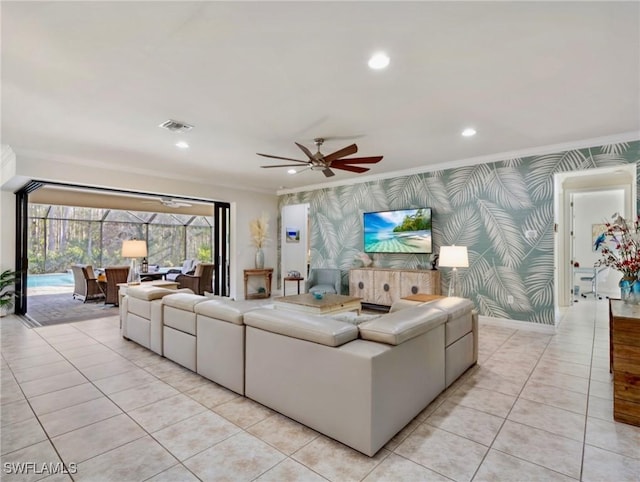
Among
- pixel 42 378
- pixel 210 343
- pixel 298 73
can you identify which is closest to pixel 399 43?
pixel 298 73

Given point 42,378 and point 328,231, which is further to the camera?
point 328,231

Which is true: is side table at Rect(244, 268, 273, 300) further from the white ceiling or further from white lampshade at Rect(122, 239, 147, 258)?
the white ceiling

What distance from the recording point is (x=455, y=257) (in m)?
4.30

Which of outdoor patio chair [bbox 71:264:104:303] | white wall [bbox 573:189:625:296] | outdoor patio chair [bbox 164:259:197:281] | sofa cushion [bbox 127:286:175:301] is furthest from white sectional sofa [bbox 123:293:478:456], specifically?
white wall [bbox 573:189:625:296]

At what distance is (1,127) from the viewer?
3.82 metres

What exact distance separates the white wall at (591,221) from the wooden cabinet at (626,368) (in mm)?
6920

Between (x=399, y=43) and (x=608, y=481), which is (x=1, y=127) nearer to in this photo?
(x=399, y=43)

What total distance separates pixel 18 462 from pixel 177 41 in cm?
280

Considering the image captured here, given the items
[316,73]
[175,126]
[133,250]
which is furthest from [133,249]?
[316,73]

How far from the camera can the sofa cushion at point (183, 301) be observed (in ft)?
10.4

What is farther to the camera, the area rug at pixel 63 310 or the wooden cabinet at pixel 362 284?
the wooden cabinet at pixel 362 284

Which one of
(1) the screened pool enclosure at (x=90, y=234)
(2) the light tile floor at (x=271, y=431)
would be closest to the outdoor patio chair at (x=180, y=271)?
(1) the screened pool enclosure at (x=90, y=234)

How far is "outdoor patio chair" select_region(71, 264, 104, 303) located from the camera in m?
7.34

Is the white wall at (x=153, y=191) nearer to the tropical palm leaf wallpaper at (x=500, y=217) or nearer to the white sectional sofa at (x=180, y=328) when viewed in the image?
the tropical palm leaf wallpaper at (x=500, y=217)
